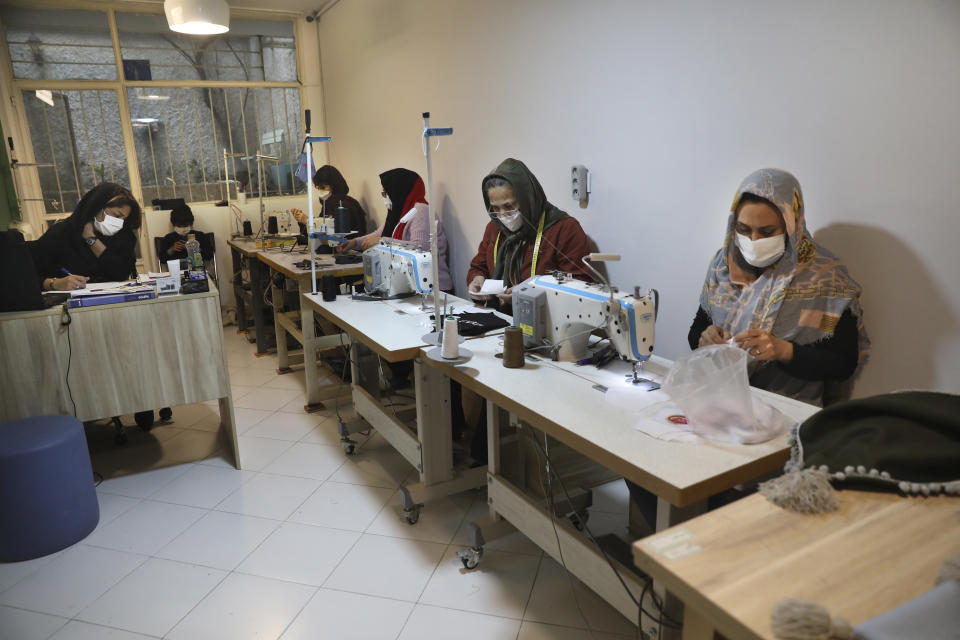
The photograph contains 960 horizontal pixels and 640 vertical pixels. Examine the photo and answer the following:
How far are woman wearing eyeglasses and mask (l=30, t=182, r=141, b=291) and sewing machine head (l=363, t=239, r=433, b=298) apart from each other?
122cm

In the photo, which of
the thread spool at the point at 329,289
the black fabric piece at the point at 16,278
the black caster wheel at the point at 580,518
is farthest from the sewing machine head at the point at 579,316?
the black fabric piece at the point at 16,278

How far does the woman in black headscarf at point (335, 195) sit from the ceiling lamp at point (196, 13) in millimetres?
1377

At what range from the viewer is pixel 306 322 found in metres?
3.49

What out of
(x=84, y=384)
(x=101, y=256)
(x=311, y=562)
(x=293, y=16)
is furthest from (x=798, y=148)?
(x=293, y=16)

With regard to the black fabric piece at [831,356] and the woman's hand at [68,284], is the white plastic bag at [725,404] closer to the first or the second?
the black fabric piece at [831,356]

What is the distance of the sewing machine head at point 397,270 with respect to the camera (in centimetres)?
272

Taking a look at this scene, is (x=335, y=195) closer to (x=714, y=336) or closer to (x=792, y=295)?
(x=714, y=336)

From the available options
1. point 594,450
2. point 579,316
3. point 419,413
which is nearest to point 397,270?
point 419,413

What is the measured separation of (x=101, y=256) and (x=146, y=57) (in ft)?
10.6

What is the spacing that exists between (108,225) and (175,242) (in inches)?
82.5

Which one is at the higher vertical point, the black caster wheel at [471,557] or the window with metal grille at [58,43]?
the window with metal grille at [58,43]

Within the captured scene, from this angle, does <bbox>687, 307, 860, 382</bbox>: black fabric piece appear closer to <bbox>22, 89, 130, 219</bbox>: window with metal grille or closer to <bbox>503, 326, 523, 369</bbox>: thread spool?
<bbox>503, 326, 523, 369</bbox>: thread spool

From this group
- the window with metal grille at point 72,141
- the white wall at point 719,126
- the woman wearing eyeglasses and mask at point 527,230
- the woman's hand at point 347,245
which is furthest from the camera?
the window with metal grille at point 72,141

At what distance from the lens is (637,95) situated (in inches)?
98.1
